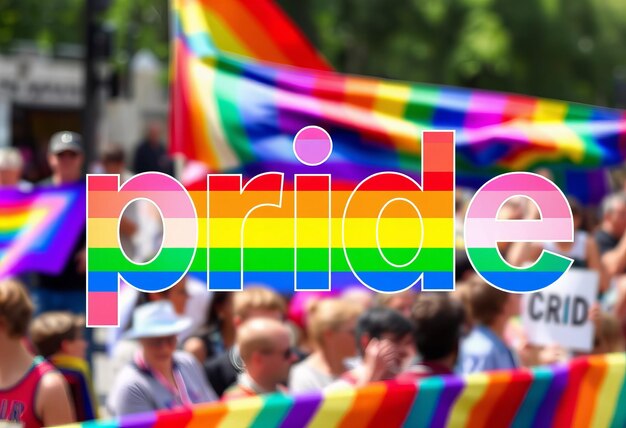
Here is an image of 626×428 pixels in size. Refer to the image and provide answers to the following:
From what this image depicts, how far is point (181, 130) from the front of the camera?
6.86 m

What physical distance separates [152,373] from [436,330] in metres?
1.12

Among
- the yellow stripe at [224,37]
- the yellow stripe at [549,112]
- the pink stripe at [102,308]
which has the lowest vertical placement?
the pink stripe at [102,308]

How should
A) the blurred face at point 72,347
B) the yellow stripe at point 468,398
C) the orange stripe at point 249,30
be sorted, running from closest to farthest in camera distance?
the yellow stripe at point 468,398 < the blurred face at point 72,347 < the orange stripe at point 249,30

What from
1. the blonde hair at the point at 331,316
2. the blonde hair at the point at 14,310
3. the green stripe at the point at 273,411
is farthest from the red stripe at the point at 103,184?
the blonde hair at the point at 331,316

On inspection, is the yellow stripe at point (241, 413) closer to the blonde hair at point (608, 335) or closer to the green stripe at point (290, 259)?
the green stripe at point (290, 259)

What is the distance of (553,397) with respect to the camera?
506cm

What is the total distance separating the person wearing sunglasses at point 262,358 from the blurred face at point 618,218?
4790 millimetres

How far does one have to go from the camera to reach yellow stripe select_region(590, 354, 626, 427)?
5137 millimetres

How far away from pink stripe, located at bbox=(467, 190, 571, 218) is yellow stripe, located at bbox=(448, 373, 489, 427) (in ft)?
3.10

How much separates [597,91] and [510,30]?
8.78ft

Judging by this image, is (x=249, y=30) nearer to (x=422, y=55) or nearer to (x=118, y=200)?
(x=118, y=200)

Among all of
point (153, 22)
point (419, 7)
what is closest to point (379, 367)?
point (153, 22)

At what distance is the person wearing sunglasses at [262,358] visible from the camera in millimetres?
5414

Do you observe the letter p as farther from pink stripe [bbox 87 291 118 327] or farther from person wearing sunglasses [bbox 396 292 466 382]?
person wearing sunglasses [bbox 396 292 466 382]
